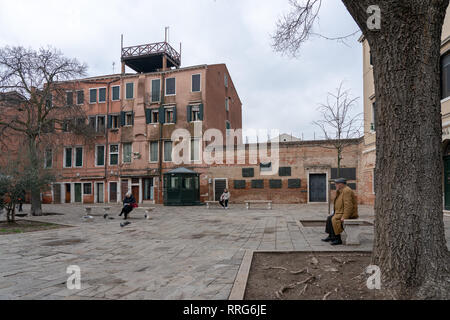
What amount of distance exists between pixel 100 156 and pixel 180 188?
9.17m

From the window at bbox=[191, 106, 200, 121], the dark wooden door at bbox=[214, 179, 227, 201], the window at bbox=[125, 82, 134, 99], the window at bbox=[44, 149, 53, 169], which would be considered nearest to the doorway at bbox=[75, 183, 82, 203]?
the window at bbox=[125, 82, 134, 99]

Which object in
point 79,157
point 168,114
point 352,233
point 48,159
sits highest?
point 168,114

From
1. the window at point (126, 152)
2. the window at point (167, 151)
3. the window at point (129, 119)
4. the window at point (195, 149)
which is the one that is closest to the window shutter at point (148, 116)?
the window at point (129, 119)

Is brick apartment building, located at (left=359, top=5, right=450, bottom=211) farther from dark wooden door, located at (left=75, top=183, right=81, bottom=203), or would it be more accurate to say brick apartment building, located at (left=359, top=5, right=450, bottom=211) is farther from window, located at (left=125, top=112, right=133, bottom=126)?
dark wooden door, located at (left=75, top=183, right=81, bottom=203)

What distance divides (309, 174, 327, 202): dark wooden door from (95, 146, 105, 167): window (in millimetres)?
17369

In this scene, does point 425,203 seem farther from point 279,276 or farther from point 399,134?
point 279,276

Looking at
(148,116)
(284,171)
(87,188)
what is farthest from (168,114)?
(284,171)

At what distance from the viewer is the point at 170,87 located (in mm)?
27766

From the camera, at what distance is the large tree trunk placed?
3.57 meters

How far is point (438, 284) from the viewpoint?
3436 millimetres

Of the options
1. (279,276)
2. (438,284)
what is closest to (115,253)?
(279,276)

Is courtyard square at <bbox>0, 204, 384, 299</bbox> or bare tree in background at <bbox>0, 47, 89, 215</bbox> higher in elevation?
bare tree in background at <bbox>0, 47, 89, 215</bbox>

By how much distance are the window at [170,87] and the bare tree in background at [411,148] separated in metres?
24.9

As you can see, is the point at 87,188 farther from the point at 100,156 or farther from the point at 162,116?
the point at 162,116
